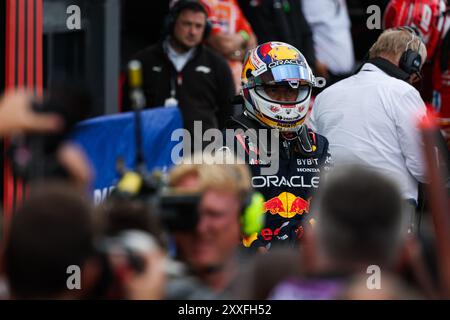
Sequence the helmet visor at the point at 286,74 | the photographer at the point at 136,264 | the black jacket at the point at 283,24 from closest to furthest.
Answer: the photographer at the point at 136,264 < the helmet visor at the point at 286,74 < the black jacket at the point at 283,24

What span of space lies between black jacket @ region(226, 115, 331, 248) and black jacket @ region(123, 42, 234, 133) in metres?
2.24

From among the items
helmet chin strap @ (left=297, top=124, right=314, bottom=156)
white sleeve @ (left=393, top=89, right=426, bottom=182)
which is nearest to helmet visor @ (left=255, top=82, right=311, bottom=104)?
helmet chin strap @ (left=297, top=124, right=314, bottom=156)

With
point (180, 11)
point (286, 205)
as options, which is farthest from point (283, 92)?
point (180, 11)

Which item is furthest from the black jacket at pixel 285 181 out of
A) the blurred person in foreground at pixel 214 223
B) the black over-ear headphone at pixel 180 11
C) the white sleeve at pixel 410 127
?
the black over-ear headphone at pixel 180 11

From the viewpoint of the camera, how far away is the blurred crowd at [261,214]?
366 cm

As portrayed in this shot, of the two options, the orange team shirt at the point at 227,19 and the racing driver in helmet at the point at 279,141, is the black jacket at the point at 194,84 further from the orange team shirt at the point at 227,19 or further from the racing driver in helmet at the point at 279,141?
the racing driver in helmet at the point at 279,141

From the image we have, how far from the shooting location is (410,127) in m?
7.37

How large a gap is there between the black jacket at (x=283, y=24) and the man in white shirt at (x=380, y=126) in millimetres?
2857

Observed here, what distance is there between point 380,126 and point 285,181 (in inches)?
39.9

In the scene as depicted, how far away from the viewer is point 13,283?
3.66 m

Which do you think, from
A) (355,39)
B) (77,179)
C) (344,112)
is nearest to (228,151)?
(344,112)

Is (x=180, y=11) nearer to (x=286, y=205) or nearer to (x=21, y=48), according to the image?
(x=21, y=48)
